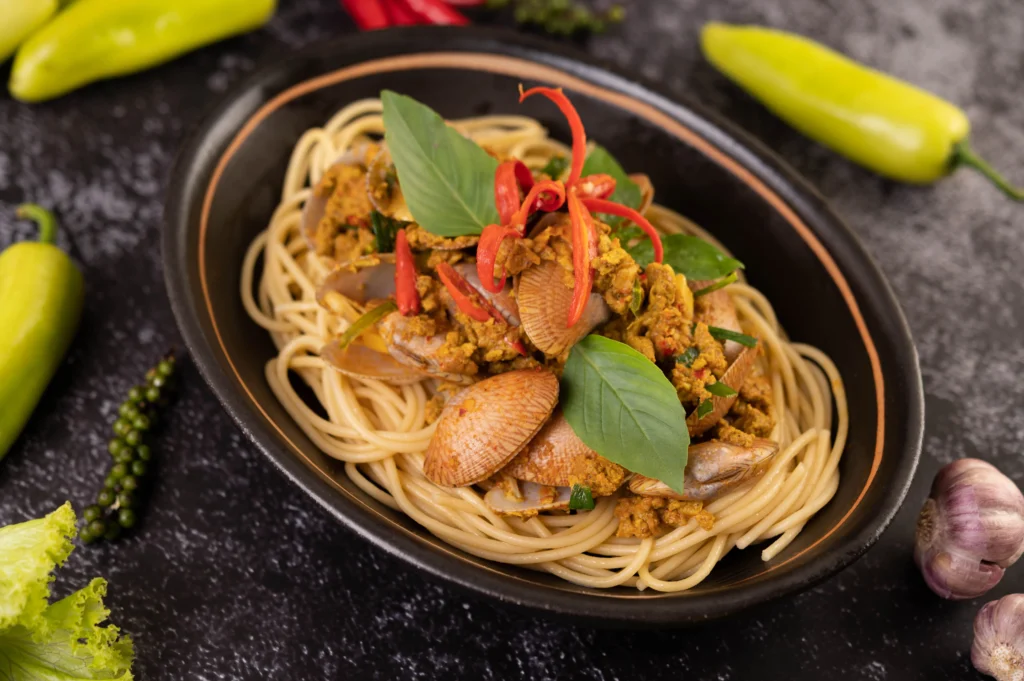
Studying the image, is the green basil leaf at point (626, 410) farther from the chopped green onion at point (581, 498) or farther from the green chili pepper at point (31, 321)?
the green chili pepper at point (31, 321)

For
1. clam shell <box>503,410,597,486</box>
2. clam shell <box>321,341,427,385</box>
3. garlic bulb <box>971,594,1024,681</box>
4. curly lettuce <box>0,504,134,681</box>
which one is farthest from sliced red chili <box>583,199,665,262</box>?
curly lettuce <box>0,504,134,681</box>

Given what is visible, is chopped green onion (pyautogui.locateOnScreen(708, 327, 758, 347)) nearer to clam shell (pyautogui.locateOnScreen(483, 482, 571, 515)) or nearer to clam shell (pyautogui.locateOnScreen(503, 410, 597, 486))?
clam shell (pyautogui.locateOnScreen(503, 410, 597, 486))

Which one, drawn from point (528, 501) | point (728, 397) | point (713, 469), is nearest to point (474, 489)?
point (528, 501)

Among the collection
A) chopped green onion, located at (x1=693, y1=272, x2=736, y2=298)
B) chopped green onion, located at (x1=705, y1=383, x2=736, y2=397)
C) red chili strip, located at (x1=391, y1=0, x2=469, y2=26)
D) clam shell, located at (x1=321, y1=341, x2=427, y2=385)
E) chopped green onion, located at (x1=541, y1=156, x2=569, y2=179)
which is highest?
red chili strip, located at (x1=391, y1=0, x2=469, y2=26)

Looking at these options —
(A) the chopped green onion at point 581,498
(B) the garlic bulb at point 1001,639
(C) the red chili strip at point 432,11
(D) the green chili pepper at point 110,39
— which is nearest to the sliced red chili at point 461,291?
(A) the chopped green onion at point 581,498

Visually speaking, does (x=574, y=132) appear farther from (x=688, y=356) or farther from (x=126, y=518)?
(x=126, y=518)
